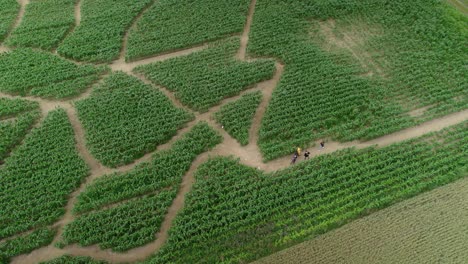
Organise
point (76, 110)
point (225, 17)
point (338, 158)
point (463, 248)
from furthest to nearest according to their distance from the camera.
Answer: point (225, 17)
point (76, 110)
point (338, 158)
point (463, 248)

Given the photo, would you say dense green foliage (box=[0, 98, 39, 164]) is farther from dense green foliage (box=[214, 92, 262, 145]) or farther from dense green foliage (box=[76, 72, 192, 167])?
dense green foliage (box=[214, 92, 262, 145])

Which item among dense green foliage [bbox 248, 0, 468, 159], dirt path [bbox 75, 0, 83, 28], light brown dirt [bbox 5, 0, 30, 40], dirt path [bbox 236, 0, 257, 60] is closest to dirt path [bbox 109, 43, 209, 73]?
dirt path [bbox 236, 0, 257, 60]

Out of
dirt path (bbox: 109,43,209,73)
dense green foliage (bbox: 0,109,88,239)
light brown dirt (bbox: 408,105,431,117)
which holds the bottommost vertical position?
light brown dirt (bbox: 408,105,431,117)

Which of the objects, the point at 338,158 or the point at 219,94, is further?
the point at 219,94

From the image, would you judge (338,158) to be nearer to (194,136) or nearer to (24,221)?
(194,136)

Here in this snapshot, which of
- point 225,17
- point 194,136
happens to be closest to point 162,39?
point 225,17

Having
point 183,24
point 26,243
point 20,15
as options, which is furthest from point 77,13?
point 26,243

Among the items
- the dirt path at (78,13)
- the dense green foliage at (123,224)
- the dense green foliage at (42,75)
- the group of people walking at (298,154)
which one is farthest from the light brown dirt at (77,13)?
the group of people walking at (298,154)

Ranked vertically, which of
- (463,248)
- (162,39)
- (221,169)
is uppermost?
(162,39)

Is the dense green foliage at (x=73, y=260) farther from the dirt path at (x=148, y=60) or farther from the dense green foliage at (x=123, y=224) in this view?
the dirt path at (x=148, y=60)
